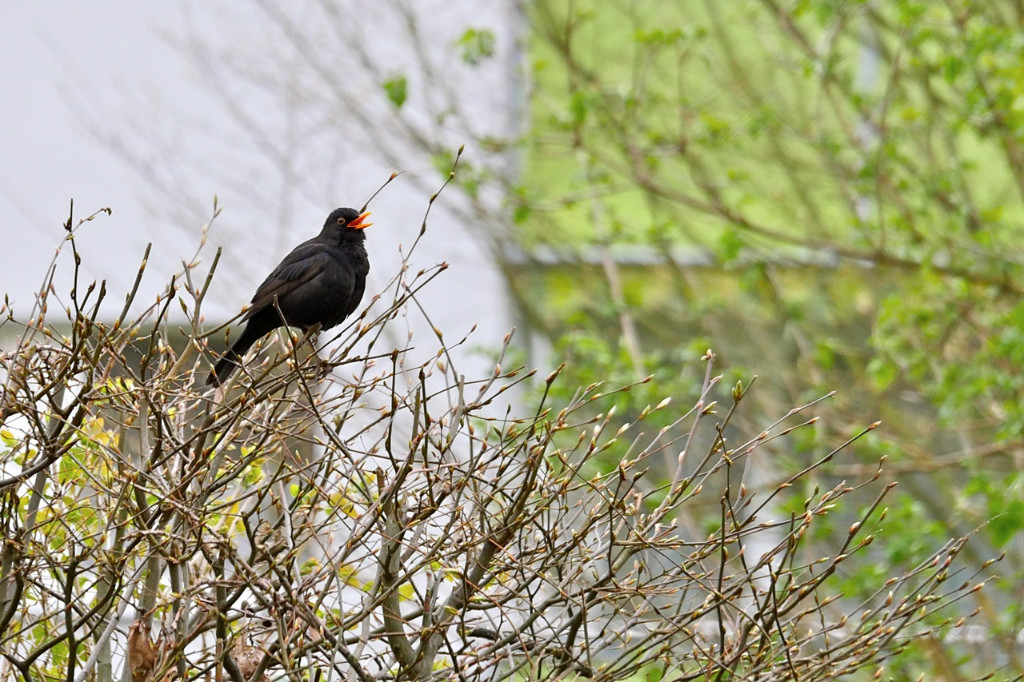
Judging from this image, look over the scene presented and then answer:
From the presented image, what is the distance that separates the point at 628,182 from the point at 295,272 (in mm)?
5447

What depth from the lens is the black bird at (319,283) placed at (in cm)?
504

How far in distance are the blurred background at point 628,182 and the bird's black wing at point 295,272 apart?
3036 millimetres

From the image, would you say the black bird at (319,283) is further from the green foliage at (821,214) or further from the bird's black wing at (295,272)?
the green foliage at (821,214)

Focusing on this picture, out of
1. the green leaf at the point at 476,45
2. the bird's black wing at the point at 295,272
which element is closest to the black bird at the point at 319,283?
the bird's black wing at the point at 295,272

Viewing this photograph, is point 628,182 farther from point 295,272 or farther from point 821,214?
point 295,272

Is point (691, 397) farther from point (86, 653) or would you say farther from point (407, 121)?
point (86, 653)

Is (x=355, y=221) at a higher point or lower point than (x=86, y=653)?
higher

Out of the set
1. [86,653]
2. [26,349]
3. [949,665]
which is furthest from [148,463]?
[949,665]

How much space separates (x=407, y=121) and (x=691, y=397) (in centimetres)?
322

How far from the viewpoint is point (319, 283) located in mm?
5082

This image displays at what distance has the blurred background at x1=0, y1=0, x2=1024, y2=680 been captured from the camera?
343 inches

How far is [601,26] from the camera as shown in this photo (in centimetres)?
1135

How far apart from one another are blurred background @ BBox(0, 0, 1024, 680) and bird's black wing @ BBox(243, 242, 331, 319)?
3.04 m

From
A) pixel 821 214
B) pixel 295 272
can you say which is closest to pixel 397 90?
pixel 295 272
